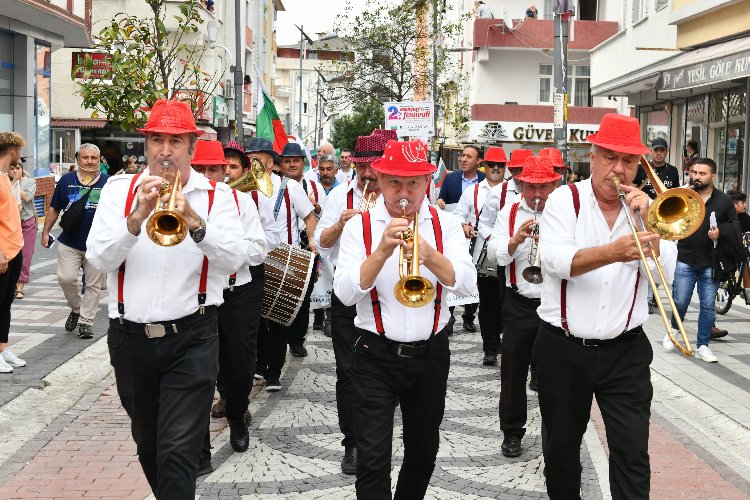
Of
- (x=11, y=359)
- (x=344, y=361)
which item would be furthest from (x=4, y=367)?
(x=344, y=361)

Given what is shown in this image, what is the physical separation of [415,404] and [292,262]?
344 cm

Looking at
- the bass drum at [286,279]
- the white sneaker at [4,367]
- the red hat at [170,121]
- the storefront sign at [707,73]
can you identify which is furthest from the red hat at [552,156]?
the storefront sign at [707,73]

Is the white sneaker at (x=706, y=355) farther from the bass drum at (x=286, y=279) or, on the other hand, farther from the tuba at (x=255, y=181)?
the tuba at (x=255, y=181)

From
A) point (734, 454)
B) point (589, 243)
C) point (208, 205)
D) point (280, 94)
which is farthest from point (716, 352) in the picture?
point (280, 94)

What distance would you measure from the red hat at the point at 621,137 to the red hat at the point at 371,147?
111 inches

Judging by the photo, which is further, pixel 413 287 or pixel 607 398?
pixel 607 398

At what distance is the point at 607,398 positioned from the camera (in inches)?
194

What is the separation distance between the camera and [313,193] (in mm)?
10875

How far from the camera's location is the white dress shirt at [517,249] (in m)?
7.32

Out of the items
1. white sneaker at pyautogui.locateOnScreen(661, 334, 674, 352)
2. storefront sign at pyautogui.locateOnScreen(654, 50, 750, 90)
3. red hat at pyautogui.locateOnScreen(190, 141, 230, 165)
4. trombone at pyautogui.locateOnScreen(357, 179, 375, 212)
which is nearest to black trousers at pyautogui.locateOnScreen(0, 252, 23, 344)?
red hat at pyautogui.locateOnScreen(190, 141, 230, 165)

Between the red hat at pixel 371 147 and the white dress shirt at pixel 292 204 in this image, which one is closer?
the red hat at pixel 371 147

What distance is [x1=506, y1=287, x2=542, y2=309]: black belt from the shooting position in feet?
23.7

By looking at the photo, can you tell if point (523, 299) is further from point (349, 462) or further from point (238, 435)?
point (238, 435)

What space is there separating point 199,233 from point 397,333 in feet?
3.36
